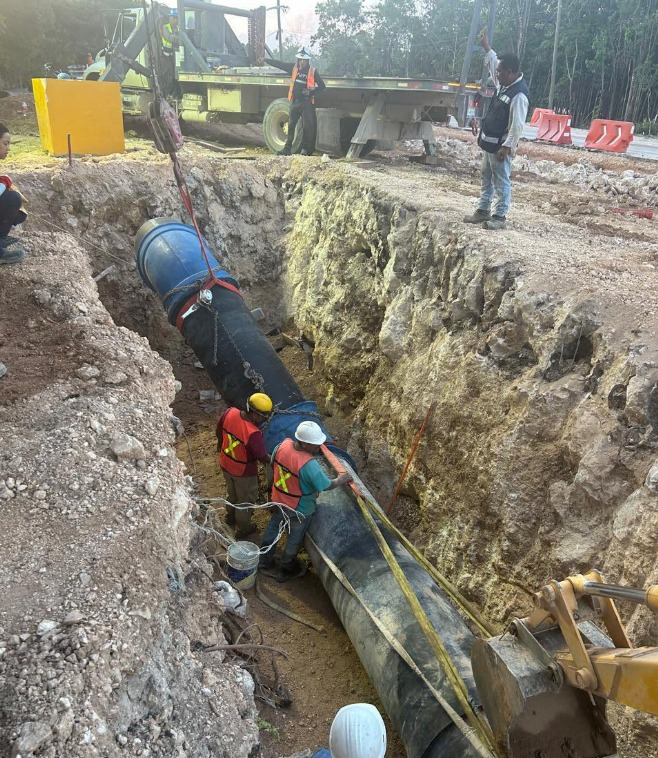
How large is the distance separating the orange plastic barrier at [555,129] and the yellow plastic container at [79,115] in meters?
11.6

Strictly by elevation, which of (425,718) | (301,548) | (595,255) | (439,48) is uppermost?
(439,48)

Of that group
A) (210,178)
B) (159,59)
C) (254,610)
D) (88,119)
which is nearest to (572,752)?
(254,610)

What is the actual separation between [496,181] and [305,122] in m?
5.51

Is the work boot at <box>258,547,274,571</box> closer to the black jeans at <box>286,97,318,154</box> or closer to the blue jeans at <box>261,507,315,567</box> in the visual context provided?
the blue jeans at <box>261,507,315,567</box>

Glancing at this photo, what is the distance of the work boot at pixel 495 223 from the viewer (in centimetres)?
658

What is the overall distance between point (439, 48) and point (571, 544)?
112 ft

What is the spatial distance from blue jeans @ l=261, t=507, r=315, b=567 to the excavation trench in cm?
36

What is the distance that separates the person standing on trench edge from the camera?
6.00 m

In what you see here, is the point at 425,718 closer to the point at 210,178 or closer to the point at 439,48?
the point at 210,178

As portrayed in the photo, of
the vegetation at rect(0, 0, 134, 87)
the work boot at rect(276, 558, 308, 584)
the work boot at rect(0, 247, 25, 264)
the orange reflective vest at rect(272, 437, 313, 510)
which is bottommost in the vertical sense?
the work boot at rect(276, 558, 308, 584)

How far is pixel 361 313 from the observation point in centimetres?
785

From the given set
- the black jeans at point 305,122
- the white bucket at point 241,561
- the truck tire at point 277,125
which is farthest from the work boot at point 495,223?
the truck tire at point 277,125

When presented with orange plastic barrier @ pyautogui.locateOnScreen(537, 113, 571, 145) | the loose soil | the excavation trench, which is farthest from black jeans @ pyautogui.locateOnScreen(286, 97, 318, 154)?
orange plastic barrier @ pyautogui.locateOnScreen(537, 113, 571, 145)

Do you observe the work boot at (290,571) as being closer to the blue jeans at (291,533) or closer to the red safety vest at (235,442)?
the blue jeans at (291,533)
